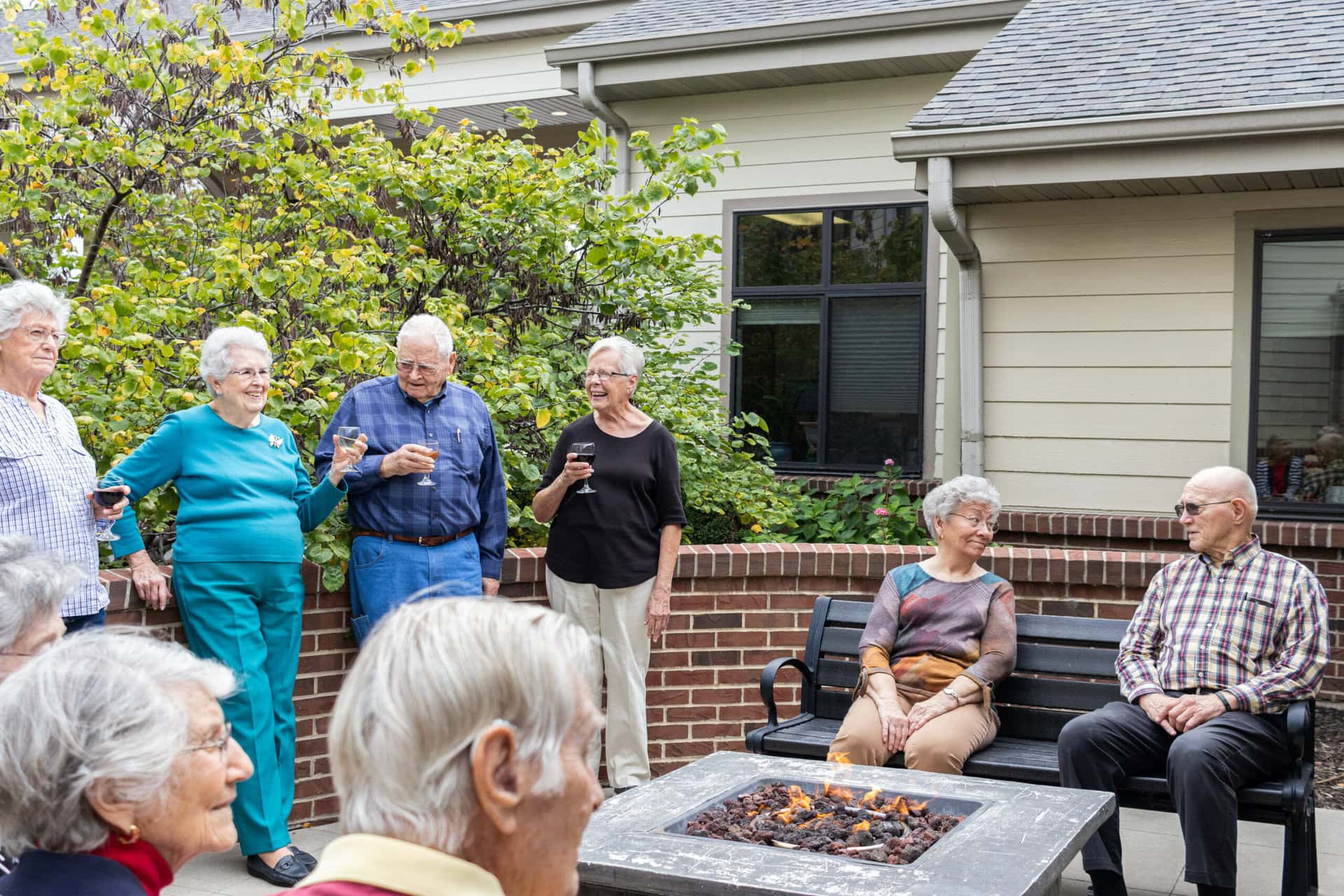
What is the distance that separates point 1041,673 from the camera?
17.1 ft

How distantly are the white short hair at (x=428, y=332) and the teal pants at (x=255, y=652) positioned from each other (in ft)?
2.95

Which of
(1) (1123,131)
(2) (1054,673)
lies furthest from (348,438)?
(1) (1123,131)

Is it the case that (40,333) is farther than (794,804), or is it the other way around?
(40,333)

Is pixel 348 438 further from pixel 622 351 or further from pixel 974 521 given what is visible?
pixel 974 521

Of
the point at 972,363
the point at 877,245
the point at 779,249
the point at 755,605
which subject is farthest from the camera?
the point at 779,249

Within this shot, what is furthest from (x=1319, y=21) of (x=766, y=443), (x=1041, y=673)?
(x=1041, y=673)

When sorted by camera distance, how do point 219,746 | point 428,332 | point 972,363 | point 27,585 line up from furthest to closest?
point 972,363 → point 428,332 → point 27,585 → point 219,746

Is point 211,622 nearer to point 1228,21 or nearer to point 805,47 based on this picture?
point 805,47

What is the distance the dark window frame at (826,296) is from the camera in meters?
9.23

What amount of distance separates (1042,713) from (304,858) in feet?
8.85

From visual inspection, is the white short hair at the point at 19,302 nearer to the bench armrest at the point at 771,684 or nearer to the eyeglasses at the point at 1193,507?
the bench armrest at the point at 771,684

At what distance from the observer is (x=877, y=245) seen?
941 centimetres

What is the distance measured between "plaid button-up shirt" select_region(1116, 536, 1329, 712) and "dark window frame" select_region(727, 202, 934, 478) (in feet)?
14.5

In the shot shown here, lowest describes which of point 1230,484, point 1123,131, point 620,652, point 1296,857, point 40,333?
point 1296,857
